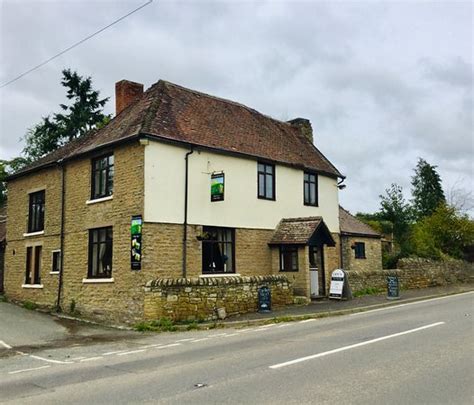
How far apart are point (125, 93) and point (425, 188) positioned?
51676 millimetres

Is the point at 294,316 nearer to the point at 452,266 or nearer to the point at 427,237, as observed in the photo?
the point at 452,266

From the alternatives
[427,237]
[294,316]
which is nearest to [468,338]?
[294,316]

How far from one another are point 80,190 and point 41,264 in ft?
14.8

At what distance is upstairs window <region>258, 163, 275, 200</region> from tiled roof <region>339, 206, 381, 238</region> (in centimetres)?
577

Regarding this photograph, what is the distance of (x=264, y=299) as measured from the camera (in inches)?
730

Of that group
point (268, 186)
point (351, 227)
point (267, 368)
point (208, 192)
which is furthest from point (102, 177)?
point (351, 227)

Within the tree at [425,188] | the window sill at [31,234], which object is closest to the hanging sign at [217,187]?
the window sill at [31,234]

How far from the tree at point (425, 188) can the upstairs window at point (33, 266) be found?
5056 centimetres

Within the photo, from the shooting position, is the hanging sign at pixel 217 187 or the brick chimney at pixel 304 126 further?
the brick chimney at pixel 304 126

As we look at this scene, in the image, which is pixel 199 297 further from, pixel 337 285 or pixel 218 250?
pixel 337 285

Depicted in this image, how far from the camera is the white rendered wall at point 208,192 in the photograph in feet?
58.3

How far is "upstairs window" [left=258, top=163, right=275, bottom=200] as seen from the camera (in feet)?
72.4

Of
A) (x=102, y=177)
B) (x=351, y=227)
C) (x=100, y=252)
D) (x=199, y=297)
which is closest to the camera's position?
(x=199, y=297)

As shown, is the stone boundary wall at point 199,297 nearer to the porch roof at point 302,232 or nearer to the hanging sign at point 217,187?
the porch roof at point 302,232
